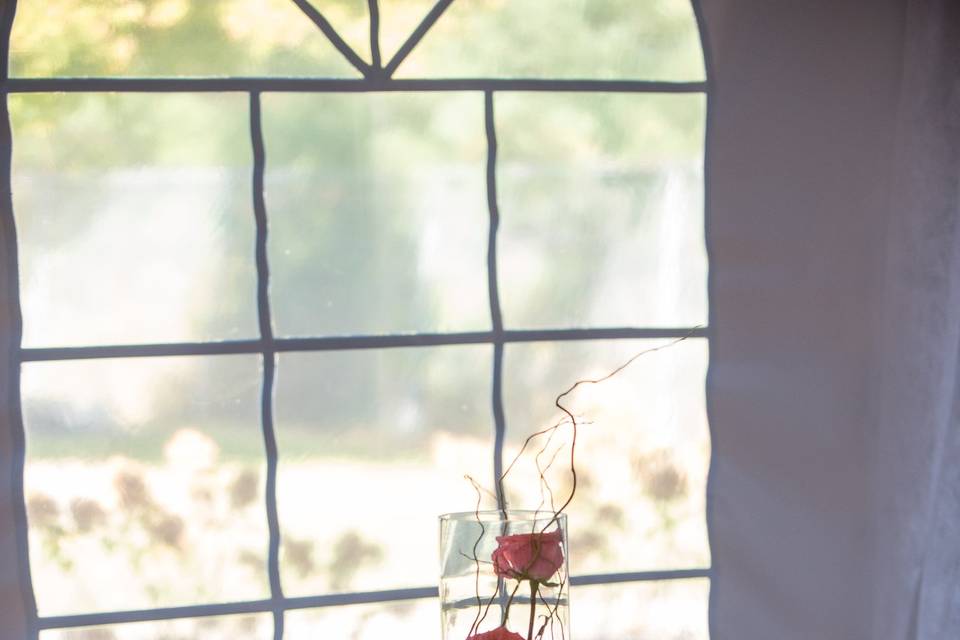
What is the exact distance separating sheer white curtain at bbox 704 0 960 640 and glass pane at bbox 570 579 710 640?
35 millimetres

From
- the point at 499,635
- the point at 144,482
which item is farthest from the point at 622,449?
the point at 144,482

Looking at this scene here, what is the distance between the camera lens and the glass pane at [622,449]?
163cm

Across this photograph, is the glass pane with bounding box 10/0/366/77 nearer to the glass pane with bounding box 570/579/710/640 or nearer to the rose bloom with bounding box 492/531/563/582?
the rose bloom with bounding box 492/531/563/582

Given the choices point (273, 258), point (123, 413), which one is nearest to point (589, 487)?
point (273, 258)

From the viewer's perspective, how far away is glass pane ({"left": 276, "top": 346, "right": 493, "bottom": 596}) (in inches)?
62.4

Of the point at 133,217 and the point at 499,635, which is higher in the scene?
the point at 133,217

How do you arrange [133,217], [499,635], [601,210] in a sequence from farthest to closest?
1. [601,210]
2. [133,217]
3. [499,635]

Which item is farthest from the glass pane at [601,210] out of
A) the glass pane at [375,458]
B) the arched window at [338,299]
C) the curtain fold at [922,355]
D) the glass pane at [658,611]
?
the glass pane at [658,611]

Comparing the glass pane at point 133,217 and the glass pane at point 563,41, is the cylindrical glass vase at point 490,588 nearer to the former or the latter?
the glass pane at point 133,217

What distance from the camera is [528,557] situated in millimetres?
1152

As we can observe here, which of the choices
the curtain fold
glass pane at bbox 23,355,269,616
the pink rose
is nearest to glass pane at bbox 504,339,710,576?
the curtain fold

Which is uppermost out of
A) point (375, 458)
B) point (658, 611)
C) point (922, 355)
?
point (922, 355)

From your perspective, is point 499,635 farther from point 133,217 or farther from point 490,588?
point 133,217

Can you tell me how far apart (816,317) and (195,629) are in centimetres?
102
